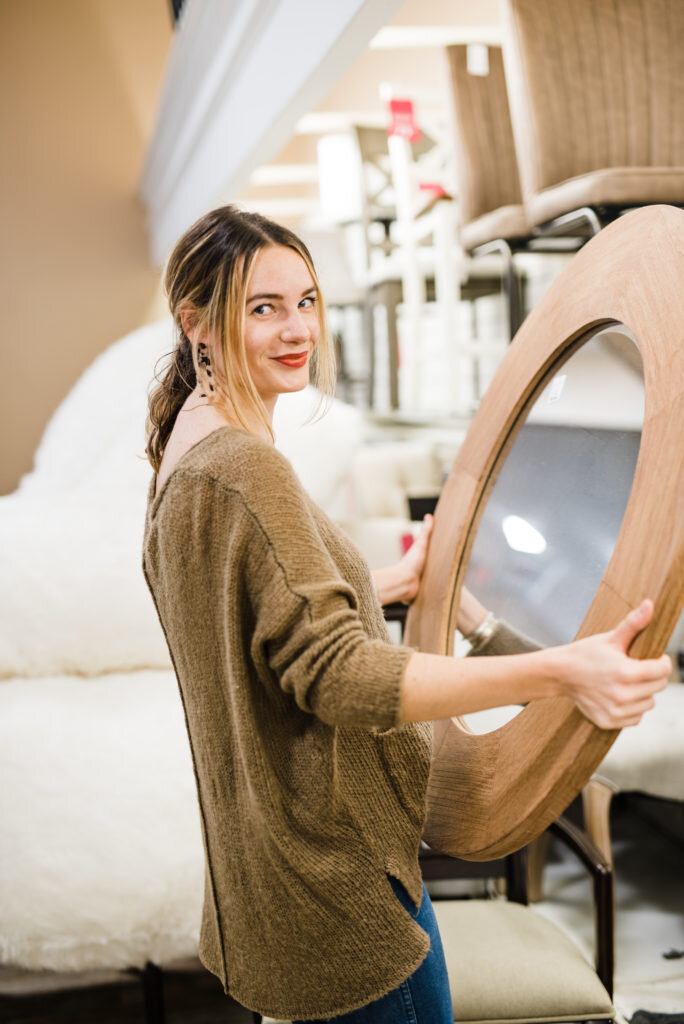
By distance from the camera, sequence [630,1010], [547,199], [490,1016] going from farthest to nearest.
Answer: [547,199]
[630,1010]
[490,1016]

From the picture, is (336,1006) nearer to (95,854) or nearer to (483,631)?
(483,631)

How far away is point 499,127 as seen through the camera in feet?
9.45

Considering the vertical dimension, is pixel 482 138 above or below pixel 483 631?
above

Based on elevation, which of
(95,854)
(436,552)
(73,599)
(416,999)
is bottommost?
(95,854)

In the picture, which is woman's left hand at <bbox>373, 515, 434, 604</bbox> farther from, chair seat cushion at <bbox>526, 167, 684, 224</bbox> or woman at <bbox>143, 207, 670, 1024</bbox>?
chair seat cushion at <bbox>526, 167, 684, 224</bbox>

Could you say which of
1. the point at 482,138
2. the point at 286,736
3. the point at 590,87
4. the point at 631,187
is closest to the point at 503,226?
the point at 590,87

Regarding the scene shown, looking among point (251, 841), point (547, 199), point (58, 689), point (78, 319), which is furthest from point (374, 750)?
point (78, 319)

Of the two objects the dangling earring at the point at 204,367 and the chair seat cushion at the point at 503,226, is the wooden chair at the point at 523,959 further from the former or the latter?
the chair seat cushion at the point at 503,226

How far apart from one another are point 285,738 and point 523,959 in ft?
2.07

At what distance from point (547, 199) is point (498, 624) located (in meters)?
1.31

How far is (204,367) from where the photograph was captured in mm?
763

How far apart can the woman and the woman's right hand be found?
26 millimetres

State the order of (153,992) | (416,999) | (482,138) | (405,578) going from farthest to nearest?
(482,138) < (153,992) < (405,578) < (416,999)

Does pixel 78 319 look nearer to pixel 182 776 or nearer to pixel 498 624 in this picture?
pixel 182 776
